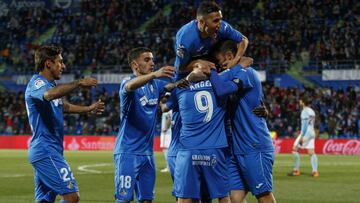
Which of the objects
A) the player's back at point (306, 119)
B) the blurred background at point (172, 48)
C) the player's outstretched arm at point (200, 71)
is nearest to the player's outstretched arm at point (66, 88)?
the player's outstretched arm at point (200, 71)

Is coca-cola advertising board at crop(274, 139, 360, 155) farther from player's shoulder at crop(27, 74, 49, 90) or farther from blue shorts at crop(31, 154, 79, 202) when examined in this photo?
player's shoulder at crop(27, 74, 49, 90)

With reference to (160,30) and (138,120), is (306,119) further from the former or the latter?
(160,30)

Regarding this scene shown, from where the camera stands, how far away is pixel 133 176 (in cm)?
922

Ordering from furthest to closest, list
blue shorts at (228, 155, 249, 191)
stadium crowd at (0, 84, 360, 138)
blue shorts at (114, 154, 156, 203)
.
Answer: stadium crowd at (0, 84, 360, 138) < blue shorts at (114, 154, 156, 203) < blue shorts at (228, 155, 249, 191)

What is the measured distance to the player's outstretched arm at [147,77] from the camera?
766 centimetres

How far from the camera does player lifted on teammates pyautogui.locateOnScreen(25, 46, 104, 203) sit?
880cm

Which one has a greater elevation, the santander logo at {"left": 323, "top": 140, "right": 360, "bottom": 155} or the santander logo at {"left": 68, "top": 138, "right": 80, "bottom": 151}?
the santander logo at {"left": 323, "top": 140, "right": 360, "bottom": 155}

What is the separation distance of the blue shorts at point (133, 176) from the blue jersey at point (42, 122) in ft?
2.73

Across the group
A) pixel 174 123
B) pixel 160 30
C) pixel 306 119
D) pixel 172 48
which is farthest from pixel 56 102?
pixel 160 30

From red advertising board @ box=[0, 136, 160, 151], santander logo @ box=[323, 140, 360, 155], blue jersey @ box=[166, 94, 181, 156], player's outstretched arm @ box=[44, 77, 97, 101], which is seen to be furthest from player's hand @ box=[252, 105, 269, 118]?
red advertising board @ box=[0, 136, 160, 151]

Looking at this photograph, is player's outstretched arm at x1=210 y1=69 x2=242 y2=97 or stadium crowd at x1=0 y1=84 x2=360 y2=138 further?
stadium crowd at x1=0 y1=84 x2=360 y2=138

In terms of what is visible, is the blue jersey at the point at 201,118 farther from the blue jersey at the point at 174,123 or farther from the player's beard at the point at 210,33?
the blue jersey at the point at 174,123

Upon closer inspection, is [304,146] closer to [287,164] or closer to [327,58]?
[287,164]

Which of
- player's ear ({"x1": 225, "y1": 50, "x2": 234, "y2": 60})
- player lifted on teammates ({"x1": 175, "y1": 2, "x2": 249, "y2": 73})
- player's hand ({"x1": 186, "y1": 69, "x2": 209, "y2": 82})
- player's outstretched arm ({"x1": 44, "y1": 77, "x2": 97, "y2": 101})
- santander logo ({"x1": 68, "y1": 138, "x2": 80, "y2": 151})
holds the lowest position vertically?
santander logo ({"x1": 68, "y1": 138, "x2": 80, "y2": 151})
